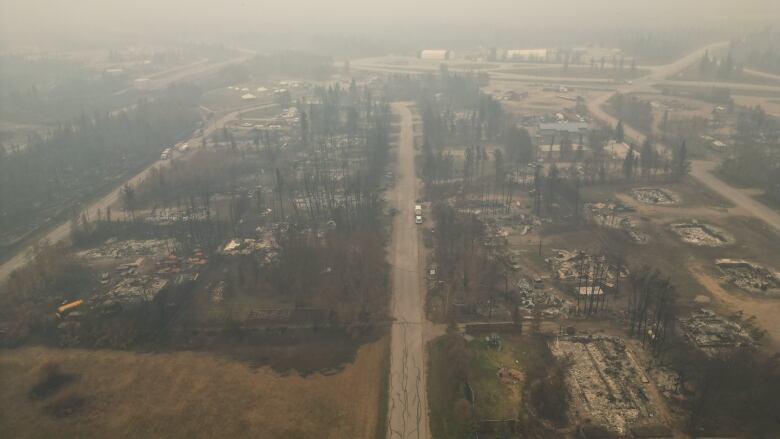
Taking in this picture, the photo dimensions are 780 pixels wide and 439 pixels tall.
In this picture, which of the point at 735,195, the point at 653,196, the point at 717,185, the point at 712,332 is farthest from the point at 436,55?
the point at 712,332

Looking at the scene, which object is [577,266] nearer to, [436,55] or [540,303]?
[540,303]

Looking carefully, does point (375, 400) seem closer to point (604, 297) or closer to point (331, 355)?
point (331, 355)

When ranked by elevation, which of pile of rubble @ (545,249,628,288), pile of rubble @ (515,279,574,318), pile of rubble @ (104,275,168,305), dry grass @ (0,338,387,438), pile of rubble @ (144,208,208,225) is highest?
pile of rubble @ (144,208,208,225)

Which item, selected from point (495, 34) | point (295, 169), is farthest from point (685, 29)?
point (295, 169)

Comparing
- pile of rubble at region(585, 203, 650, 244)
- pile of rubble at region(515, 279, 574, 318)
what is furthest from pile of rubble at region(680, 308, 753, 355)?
pile of rubble at region(585, 203, 650, 244)

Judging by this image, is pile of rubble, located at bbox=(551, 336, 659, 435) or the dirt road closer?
pile of rubble, located at bbox=(551, 336, 659, 435)

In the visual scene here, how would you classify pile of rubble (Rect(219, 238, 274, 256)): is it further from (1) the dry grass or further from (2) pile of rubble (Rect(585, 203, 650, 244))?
(2) pile of rubble (Rect(585, 203, 650, 244))
